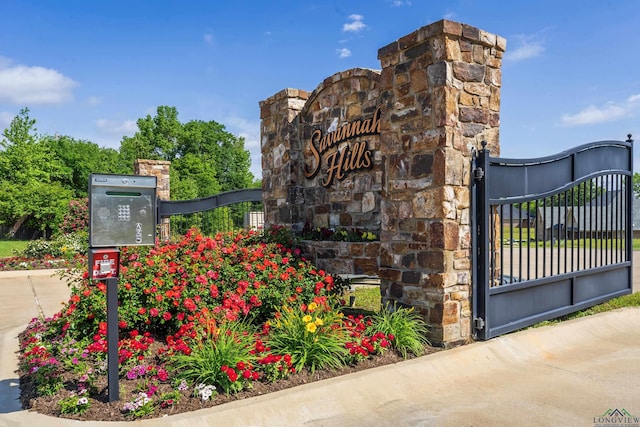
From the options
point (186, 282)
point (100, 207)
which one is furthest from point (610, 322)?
point (100, 207)

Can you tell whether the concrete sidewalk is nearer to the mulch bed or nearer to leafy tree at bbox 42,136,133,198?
the mulch bed

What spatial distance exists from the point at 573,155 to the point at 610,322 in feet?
7.13

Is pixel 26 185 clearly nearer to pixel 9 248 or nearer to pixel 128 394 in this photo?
pixel 9 248

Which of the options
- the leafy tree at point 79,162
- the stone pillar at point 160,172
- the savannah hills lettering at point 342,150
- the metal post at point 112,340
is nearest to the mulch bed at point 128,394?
the metal post at point 112,340

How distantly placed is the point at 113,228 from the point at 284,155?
15.7ft

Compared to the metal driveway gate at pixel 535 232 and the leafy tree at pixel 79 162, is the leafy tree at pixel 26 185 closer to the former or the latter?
the leafy tree at pixel 79 162

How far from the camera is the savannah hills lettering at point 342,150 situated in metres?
6.70

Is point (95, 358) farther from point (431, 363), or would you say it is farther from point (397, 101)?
point (397, 101)

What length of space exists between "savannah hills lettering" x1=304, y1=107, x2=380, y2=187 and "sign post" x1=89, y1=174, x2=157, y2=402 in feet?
12.2

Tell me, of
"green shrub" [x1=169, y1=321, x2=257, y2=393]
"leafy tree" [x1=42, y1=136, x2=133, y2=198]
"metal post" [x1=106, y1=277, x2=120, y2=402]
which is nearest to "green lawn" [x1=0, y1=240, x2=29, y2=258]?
"leafy tree" [x1=42, y1=136, x2=133, y2=198]

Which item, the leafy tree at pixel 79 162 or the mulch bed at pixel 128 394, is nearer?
the mulch bed at pixel 128 394

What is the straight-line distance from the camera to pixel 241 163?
47125 millimetres

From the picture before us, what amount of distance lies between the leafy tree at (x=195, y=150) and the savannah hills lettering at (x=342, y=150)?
30153 millimetres

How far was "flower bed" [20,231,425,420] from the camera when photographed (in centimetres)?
366
